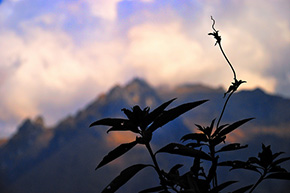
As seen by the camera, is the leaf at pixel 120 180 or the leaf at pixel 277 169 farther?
the leaf at pixel 277 169

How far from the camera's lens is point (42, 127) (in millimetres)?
178625

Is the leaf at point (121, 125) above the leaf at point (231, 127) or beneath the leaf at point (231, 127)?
above

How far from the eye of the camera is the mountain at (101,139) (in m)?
136

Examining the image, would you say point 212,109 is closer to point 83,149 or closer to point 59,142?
point 83,149

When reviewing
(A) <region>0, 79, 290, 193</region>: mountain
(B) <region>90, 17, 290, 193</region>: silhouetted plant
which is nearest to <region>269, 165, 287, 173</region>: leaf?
(B) <region>90, 17, 290, 193</region>: silhouetted plant

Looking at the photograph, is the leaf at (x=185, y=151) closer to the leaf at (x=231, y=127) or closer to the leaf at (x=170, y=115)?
the leaf at (x=170, y=115)

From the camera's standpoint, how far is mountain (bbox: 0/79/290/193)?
135625 mm

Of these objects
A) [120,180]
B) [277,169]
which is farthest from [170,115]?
[277,169]

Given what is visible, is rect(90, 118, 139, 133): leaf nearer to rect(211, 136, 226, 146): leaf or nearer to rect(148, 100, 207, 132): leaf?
rect(148, 100, 207, 132): leaf

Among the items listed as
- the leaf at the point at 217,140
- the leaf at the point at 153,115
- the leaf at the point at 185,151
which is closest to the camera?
the leaf at the point at 185,151

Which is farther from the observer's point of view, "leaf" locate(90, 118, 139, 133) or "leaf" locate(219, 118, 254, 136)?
"leaf" locate(219, 118, 254, 136)

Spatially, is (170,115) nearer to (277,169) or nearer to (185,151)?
(185,151)

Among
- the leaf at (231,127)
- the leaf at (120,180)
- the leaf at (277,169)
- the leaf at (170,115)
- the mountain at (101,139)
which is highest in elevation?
the mountain at (101,139)

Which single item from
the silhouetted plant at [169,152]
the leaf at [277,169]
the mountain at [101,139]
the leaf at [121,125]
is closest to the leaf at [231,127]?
the silhouetted plant at [169,152]
